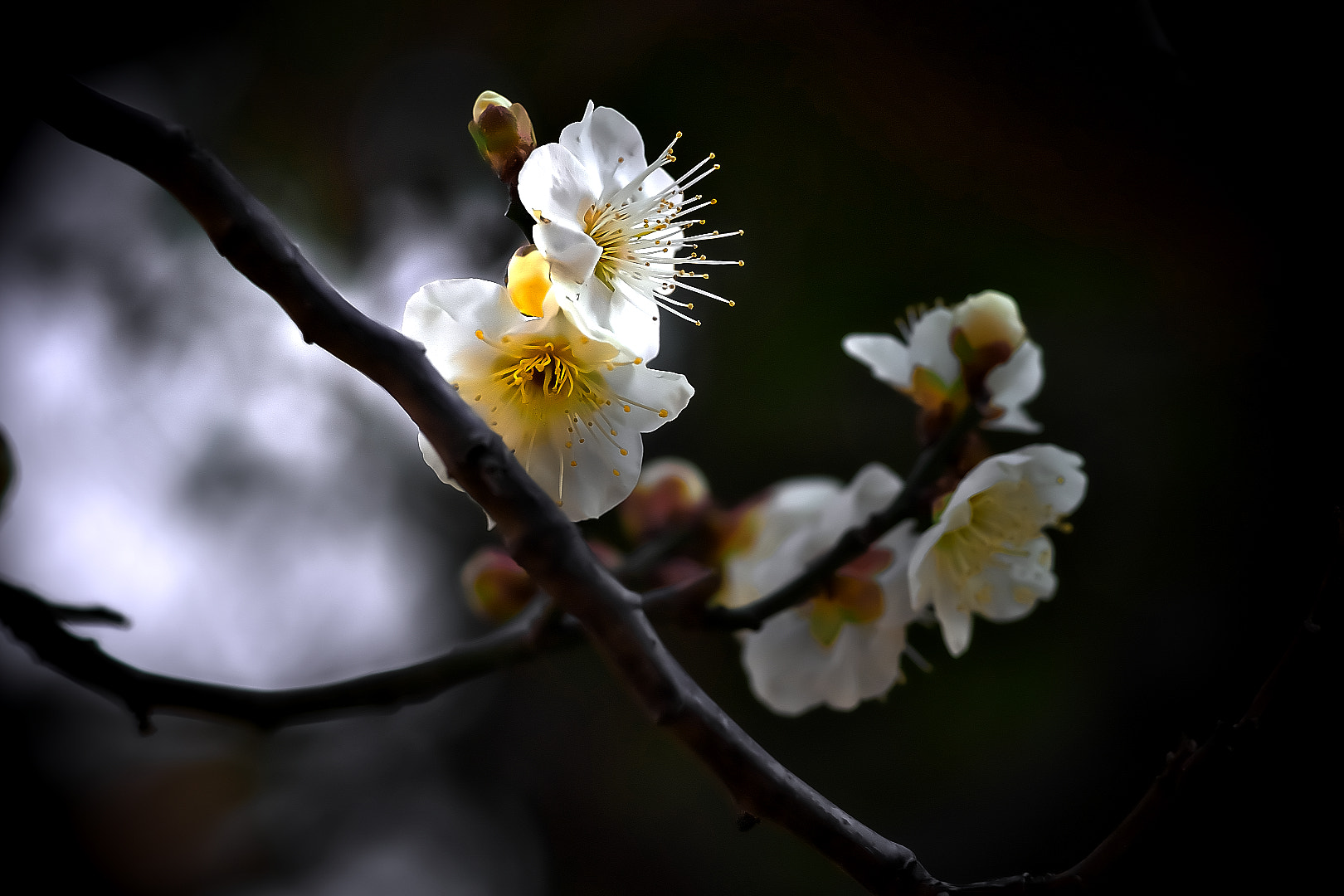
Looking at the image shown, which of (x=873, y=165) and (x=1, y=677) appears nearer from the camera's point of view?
(x=1, y=677)

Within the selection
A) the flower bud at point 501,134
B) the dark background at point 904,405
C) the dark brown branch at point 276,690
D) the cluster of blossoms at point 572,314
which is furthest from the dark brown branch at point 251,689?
the dark background at point 904,405

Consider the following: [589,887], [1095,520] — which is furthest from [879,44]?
[589,887]

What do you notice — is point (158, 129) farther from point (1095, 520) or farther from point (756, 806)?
point (1095, 520)

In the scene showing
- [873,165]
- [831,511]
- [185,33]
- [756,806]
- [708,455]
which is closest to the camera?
[756,806]

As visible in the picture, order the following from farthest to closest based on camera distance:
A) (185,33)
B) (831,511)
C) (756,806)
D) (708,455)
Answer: (708,455) < (185,33) < (831,511) < (756,806)

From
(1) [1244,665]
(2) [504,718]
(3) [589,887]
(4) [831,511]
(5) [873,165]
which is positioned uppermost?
(5) [873,165]

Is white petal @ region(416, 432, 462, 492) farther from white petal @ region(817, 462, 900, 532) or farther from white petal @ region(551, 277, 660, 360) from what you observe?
white petal @ region(817, 462, 900, 532)

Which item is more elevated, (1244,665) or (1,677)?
(1,677)
